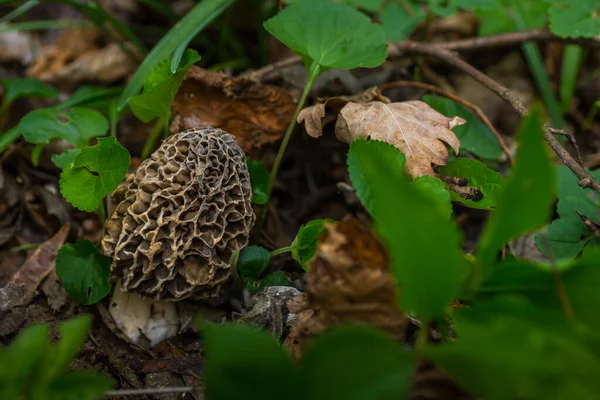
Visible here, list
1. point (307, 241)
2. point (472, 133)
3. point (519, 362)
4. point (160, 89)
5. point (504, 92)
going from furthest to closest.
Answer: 1. point (472, 133)
2. point (504, 92)
3. point (160, 89)
4. point (307, 241)
5. point (519, 362)

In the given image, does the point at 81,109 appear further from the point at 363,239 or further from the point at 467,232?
the point at 467,232

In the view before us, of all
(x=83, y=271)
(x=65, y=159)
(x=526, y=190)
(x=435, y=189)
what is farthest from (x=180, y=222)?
→ (x=526, y=190)

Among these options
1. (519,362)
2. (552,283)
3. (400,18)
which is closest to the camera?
(519,362)

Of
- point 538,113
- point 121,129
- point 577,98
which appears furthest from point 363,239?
point 577,98

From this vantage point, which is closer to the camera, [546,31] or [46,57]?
[546,31]

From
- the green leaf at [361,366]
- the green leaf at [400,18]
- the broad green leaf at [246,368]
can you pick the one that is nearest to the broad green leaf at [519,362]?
the green leaf at [361,366]

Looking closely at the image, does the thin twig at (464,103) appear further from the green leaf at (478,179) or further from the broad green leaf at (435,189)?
the broad green leaf at (435,189)

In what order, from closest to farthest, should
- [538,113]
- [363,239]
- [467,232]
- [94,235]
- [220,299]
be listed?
[538,113] < [363,239] < [220,299] < [94,235] < [467,232]

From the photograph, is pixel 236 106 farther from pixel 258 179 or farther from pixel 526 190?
pixel 526 190
